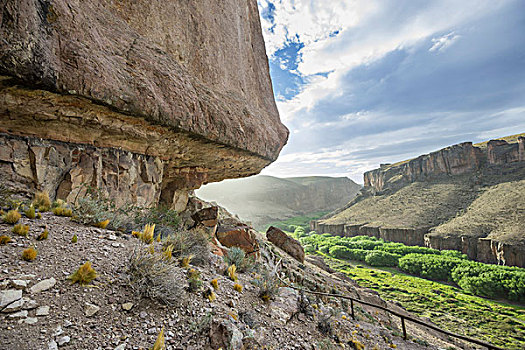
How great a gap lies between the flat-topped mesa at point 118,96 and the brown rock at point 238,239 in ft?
9.85

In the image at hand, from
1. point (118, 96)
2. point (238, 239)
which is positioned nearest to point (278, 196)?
point (238, 239)

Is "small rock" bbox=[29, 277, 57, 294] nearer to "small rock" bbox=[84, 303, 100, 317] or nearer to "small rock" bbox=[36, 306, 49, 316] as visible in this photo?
"small rock" bbox=[36, 306, 49, 316]

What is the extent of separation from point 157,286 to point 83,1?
6.32 metres

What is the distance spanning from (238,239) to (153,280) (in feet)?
22.0

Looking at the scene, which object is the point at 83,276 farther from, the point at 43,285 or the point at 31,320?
the point at 31,320

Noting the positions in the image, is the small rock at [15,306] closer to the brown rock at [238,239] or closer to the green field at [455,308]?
the brown rock at [238,239]

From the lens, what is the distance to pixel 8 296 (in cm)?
222

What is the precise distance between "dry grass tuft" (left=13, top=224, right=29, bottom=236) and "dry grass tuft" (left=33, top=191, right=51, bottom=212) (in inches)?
52.3

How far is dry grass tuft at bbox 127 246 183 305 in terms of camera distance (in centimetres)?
300

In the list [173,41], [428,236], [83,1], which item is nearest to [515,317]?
[428,236]

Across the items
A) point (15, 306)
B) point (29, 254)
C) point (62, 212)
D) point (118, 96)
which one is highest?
point (118, 96)

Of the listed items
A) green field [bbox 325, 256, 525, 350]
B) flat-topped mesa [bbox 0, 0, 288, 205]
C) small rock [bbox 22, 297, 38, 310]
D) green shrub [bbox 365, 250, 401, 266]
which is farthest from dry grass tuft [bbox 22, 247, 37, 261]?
green shrub [bbox 365, 250, 401, 266]

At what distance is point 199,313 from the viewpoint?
3209mm

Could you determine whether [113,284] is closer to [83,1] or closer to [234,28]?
[83,1]
